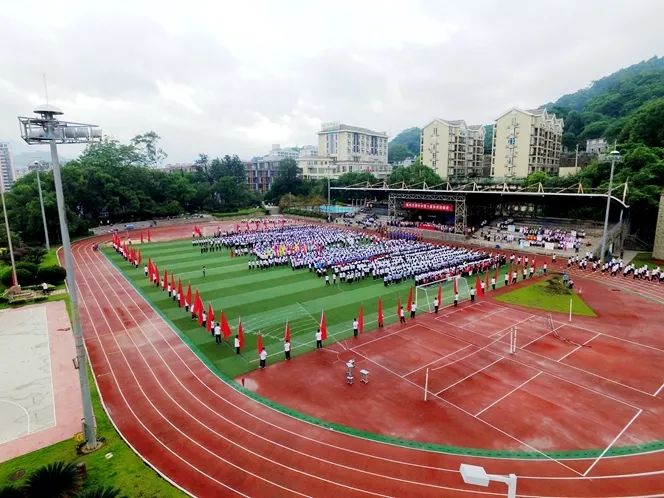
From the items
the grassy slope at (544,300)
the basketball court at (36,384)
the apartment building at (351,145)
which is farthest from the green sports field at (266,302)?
the apartment building at (351,145)

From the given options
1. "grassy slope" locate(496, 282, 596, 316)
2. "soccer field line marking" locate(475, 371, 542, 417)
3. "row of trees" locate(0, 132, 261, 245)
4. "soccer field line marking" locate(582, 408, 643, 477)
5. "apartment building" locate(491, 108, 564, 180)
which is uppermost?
"apartment building" locate(491, 108, 564, 180)

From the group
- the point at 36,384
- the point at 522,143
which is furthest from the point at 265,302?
the point at 522,143

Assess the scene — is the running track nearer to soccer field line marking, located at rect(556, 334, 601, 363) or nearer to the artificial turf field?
the artificial turf field

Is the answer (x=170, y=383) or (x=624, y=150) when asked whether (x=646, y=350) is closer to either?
(x=170, y=383)

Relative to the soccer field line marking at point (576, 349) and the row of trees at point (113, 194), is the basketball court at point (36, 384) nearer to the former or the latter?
the soccer field line marking at point (576, 349)

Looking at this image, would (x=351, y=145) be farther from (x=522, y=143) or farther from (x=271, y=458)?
(x=271, y=458)

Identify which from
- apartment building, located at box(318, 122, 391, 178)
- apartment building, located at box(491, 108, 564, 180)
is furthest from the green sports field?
apartment building, located at box(318, 122, 391, 178)
